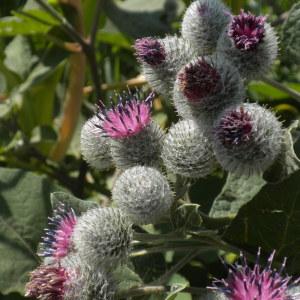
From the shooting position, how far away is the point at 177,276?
263cm

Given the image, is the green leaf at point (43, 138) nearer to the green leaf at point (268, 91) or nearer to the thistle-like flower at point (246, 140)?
the green leaf at point (268, 91)

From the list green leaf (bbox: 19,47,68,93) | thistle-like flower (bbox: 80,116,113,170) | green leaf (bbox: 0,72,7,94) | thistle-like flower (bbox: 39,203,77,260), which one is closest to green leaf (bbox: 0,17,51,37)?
green leaf (bbox: 19,47,68,93)

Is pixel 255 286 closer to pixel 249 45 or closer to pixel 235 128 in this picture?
pixel 235 128

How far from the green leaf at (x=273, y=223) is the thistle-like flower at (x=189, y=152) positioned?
0.20 meters

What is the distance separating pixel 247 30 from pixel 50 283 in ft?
3.30

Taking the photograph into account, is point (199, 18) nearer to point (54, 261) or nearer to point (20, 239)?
point (54, 261)

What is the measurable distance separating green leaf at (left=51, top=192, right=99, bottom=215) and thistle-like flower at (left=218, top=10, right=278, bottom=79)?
2.30 ft

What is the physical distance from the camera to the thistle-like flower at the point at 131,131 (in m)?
2.35

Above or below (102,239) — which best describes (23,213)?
below

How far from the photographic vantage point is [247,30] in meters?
2.23

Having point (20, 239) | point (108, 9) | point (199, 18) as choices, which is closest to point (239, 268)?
point (199, 18)

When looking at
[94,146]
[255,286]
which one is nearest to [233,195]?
[94,146]

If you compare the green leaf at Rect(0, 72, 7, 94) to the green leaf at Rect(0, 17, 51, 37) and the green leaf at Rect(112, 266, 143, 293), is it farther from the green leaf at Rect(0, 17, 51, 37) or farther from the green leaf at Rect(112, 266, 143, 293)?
the green leaf at Rect(112, 266, 143, 293)

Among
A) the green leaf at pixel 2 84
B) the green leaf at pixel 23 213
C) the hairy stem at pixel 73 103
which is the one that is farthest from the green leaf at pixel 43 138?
the green leaf at pixel 23 213
